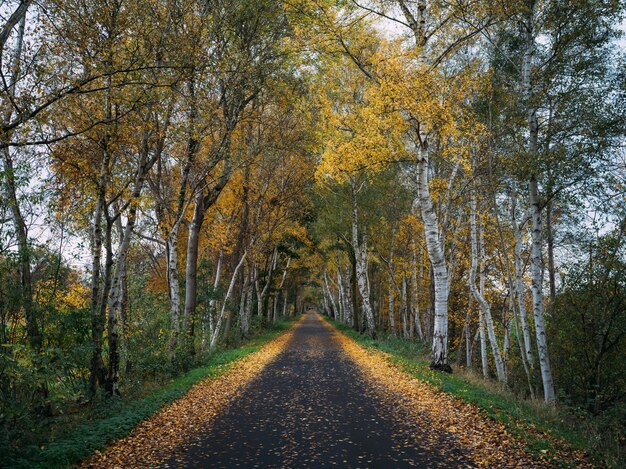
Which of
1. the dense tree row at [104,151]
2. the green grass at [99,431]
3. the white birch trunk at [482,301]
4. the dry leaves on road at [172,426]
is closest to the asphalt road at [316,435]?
the dry leaves on road at [172,426]

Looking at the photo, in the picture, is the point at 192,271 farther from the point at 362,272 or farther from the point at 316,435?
the point at 362,272

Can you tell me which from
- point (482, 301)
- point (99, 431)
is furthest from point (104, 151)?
point (482, 301)

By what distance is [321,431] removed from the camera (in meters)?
7.14

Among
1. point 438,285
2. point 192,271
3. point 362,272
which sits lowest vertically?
point 438,285

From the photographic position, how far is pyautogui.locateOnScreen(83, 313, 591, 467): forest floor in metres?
5.80

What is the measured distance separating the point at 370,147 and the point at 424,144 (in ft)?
5.69

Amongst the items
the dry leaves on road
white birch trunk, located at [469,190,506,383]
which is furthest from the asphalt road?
white birch trunk, located at [469,190,506,383]

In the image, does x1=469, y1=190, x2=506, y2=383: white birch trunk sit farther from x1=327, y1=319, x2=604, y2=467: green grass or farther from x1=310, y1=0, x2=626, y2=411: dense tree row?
x1=327, y1=319, x2=604, y2=467: green grass

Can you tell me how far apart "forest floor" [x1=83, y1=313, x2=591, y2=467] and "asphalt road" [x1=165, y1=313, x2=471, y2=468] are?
15 mm

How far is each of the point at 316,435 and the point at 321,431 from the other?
0.24m

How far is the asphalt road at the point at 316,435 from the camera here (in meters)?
5.78

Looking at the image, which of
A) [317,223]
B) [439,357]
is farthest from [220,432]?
[317,223]

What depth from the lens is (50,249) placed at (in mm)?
8625

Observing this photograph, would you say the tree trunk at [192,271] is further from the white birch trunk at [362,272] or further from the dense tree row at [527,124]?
the white birch trunk at [362,272]
